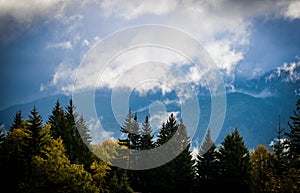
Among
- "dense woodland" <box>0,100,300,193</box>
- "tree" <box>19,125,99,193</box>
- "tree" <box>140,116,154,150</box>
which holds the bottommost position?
"tree" <box>19,125,99,193</box>

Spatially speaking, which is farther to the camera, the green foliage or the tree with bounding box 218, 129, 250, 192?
the green foliage

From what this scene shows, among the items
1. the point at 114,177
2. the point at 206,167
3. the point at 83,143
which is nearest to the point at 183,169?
the point at 206,167

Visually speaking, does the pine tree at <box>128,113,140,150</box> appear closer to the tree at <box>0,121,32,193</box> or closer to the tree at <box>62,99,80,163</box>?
the tree at <box>62,99,80,163</box>

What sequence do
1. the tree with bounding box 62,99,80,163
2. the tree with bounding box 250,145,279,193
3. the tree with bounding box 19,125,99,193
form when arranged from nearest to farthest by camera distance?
1. the tree with bounding box 250,145,279,193
2. the tree with bounding box 19,125,99,193
3. the tree with bounding box 62,99,80,163

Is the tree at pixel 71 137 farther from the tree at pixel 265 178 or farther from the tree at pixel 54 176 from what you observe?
the tree at pixel 265 178

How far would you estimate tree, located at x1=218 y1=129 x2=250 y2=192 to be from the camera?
205 ft

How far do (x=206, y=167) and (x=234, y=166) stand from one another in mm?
6122

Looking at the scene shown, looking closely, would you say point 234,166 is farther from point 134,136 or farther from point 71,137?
point 71,137

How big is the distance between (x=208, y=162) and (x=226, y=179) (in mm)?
5956

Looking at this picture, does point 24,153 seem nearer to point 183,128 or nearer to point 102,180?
point 102,180

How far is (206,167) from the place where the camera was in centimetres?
6812

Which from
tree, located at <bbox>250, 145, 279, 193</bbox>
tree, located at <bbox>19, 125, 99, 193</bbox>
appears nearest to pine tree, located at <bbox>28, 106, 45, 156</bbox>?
tree, located at <bbox>19, 125, 99, 193</bbox>

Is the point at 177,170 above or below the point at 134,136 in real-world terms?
below

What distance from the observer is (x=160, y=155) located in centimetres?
6931
